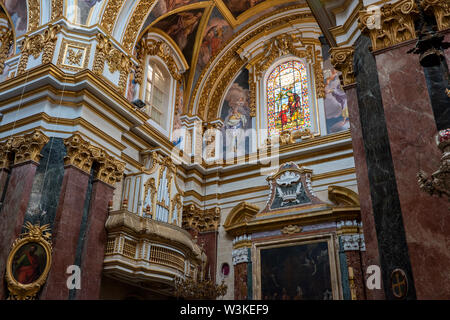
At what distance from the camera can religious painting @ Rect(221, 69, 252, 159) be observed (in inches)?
580

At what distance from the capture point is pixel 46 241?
8328 mm

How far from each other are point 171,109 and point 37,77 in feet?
17.8

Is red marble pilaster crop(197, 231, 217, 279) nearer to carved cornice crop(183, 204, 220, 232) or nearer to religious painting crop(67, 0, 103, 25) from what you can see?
carved cornice crop(183, 204, 220, 232)

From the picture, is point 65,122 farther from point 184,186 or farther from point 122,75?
point 184,186

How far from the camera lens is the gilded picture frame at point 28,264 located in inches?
313

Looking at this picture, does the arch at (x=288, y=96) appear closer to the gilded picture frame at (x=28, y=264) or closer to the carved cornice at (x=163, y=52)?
the carved cornice at (x=163, y=52)

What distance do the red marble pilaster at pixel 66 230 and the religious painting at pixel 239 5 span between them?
8.78 metres

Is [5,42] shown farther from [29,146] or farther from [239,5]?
[239,5]

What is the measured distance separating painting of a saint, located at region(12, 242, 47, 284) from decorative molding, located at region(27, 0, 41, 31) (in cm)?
612

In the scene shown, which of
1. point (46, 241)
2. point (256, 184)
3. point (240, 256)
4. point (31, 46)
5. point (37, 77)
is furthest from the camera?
point (256, 184)

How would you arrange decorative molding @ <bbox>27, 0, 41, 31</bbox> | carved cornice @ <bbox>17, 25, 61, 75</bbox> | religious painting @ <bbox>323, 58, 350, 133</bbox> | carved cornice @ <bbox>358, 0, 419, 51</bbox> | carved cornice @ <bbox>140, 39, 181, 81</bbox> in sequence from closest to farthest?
carved cornice @ <bbox>358, 0, 419, 51</bbox> < carved cornice @ <bbox>17, 25, 61, 75</bbox> < decorative molding @ <bbox>27, 0, 41, 31</bbox> < religious painting @ <bbox>323, 58, 350, 133</bbox> < carved cornice @ <bbox>140, 39, 181, 81</bbox>

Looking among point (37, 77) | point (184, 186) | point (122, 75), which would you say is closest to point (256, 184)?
point (184, 186)

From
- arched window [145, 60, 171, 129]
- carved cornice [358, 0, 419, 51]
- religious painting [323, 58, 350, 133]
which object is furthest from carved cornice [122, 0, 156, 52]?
carved cornice [358, 0, 419, 51]


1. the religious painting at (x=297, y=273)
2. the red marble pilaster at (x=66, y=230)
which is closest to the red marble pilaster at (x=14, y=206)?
the red marble pilaster at (x=66, y=230)
